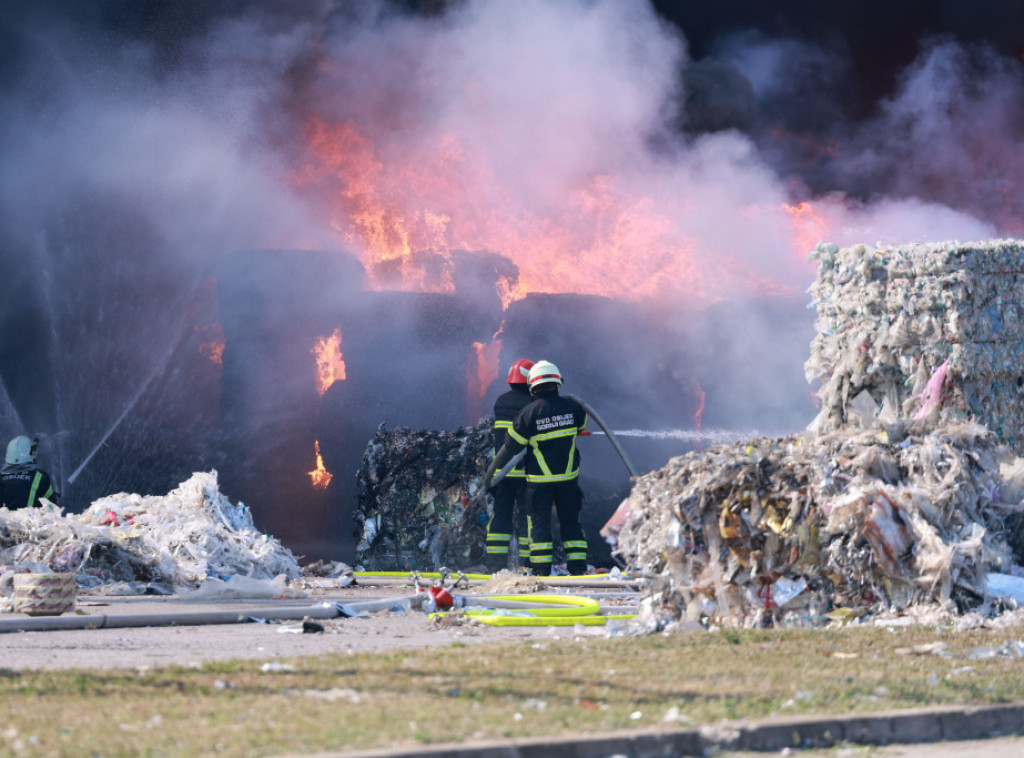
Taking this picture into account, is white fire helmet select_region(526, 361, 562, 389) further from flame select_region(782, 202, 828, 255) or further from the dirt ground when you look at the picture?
flame select_region(782, 202, 828, 255)

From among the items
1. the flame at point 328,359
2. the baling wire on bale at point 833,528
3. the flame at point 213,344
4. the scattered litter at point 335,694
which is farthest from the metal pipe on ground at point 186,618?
the flame at point 213,344

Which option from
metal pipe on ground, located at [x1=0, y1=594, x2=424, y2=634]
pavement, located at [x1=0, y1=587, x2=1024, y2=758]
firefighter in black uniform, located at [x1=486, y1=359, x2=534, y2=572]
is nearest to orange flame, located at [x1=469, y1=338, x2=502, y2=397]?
firefighter in black uniform, located at [x1=486, y1=359, x2=534, y2=572]

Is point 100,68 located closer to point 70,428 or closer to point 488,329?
point 70,428

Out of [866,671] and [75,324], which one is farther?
[75,324]

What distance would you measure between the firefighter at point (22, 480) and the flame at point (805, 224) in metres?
14.8

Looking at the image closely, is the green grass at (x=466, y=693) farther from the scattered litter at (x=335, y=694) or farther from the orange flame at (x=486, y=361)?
the orange flame at (x=486, y=361)

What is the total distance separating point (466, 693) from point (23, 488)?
8968 mm

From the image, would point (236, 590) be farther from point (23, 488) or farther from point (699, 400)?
point (699, 400)

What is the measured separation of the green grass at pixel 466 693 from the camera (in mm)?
3572

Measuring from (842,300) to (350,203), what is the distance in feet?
53.8

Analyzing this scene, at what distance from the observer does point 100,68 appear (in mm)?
21000

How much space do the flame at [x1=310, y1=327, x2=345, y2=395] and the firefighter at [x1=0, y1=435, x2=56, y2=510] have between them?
10454 millimetres

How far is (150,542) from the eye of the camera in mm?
10961

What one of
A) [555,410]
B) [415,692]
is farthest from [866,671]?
[555,410]
